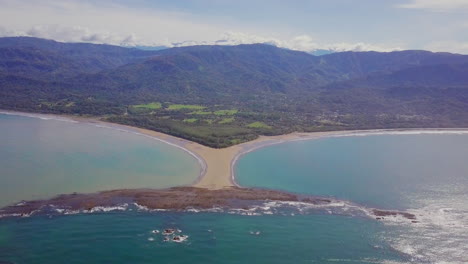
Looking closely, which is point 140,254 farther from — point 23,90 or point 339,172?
point 23,90

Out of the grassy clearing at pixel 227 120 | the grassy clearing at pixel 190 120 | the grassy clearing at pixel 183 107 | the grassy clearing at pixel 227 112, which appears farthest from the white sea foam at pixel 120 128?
the grassy clearing at pixel 227 112

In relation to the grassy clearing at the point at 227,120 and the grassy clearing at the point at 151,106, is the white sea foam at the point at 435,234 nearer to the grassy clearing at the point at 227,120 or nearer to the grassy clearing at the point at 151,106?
the grassy clearing at the point at 227,120

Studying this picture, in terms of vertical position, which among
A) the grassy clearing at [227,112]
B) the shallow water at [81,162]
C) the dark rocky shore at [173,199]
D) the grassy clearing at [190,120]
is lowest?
the dark rocky shore at [173,199]

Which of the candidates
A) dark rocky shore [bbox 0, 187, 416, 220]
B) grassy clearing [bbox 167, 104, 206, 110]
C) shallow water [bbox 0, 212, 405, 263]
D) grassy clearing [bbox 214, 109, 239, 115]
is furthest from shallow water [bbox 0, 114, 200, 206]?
grassy clearing [bbox 167, 104, 206, 110]

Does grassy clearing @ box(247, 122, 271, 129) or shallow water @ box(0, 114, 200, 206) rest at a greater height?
grassy clearing @ box(247, 122, 271, 129)

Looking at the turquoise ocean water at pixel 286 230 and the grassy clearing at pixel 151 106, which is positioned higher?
the grassy clearing at pixel 151 106

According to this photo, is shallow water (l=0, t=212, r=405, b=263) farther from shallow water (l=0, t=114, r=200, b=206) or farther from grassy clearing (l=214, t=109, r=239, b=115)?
grassy clearing (l=214, t=109, r=239, b=115)
